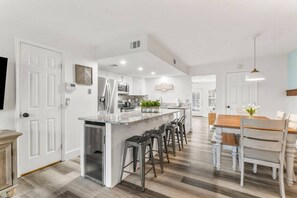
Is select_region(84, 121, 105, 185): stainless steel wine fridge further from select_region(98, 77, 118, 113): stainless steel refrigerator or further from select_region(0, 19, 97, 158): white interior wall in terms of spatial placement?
select_region(98, 77, 118, 113): stainless steel refrigerator

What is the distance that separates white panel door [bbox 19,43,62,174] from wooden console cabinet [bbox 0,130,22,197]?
551mm

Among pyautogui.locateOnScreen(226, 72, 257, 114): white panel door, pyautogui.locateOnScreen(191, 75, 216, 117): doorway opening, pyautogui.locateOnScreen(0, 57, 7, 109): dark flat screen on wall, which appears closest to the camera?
pyautogui.locateOnScreen(0, 57, 7, 109): dark flat screen on wall

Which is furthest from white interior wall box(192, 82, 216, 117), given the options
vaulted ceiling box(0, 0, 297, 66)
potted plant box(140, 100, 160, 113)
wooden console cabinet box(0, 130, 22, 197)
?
wooden console cabinet box(0, 130, 22, 197)

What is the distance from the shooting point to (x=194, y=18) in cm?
232

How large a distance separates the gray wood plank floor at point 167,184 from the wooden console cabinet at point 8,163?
18 centimetres

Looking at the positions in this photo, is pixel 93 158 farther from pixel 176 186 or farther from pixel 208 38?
pixel 208 38

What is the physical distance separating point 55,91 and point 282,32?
14.6ft

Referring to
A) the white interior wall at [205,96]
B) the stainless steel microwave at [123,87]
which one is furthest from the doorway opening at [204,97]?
the stainless steel microwave at [123,87]

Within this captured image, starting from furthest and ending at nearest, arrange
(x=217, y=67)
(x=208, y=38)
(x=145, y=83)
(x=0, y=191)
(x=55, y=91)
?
1. (x=145, y=83)
2. (x=217, y=67)
3. (x=208, y=38)
4. (x=55, y=91)
5. (x=0, y=191)

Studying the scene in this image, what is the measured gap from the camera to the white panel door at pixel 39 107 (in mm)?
2418

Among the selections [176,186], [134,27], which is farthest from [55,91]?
[176,186]

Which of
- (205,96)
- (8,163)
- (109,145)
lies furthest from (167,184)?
(205,96)

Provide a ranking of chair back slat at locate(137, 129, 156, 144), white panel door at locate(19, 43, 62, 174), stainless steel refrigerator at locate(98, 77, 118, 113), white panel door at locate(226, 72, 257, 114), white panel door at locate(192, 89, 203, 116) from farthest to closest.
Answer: white panel door at locate(192, 89, 203, 116)
white panel door at locate(226, 72, 257, 114)
stainless steel refrigerator at locate(98, 77, 118, 113)
white panel door at locate(19, 43, 62, 174)
chair back slat at locate(137, 129, 156, 144)

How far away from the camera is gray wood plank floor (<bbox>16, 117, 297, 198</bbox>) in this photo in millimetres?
1938
